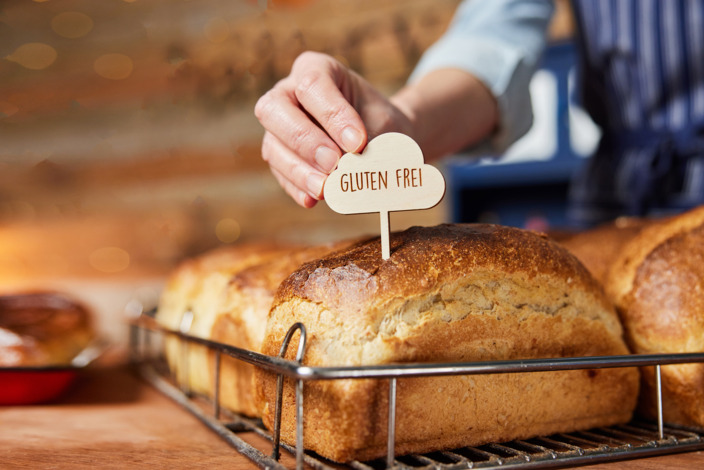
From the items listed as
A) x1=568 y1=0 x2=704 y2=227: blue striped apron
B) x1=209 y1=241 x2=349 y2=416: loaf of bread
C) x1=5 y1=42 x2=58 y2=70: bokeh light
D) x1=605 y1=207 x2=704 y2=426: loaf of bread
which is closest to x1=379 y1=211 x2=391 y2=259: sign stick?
x1=209 y1=241 x2=349 y2=416: loaf of bread

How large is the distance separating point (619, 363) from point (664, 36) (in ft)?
3.61

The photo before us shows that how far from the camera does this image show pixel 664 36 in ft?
4.85

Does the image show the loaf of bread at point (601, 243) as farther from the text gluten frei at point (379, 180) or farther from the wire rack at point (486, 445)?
the text gluten frei at point (379, 180)

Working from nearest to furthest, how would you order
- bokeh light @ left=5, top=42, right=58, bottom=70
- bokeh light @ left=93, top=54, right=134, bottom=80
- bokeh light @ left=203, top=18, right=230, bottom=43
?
bokeh light @ left=203, top=18, right=230, bottom=43 < bokeh light @ left=93, top=54, right=134, bottom=80 < bokeh light @ left=5, top=42, right=58, bottom=70

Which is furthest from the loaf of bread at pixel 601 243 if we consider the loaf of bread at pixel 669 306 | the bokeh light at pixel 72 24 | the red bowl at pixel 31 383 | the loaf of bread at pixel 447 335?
the bokeh light at pixel 72 24

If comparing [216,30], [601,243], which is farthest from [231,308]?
[216,30]

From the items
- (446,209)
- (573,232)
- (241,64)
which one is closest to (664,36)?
(573,232)

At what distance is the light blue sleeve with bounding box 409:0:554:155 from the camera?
1418 mm

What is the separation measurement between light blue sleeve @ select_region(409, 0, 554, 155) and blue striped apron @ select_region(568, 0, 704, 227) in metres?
Answer: 0.15

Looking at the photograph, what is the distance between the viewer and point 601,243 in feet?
3.78

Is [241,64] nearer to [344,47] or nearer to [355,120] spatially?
[344,47]

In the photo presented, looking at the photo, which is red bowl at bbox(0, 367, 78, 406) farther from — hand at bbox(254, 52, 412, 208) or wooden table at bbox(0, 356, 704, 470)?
hand at bbox(254, 52, 412, 208)

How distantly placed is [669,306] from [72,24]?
370 cm

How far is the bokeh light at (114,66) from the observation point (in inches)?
137
